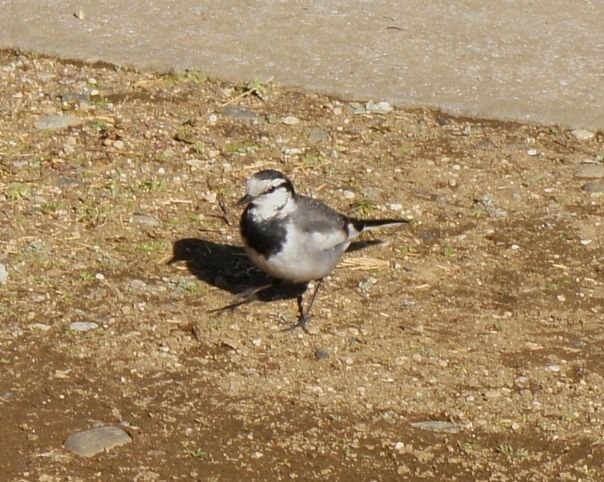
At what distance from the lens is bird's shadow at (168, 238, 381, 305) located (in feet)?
21.7

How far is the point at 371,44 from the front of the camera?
8945 mm

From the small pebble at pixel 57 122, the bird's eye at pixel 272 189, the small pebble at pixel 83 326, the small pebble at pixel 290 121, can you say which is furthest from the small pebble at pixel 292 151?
the small pebble at pixel 83 326

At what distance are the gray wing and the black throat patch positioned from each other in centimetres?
10

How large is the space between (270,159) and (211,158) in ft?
1.10

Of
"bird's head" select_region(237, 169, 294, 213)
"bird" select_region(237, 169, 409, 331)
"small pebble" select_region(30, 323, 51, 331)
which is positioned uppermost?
"bird's head" select_region(237, 169, 294, 213)

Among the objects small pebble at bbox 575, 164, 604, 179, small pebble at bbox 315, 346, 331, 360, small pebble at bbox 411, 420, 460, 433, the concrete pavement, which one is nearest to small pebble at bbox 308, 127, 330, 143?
the concrete pavement

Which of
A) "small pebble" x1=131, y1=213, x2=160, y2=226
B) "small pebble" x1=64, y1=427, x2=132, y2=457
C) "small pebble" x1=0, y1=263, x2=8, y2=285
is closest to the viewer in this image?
"small pebble" x1=64, y1=427, x2=132, y2=457

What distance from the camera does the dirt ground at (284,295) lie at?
5398mm

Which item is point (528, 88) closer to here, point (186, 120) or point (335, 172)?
point (335, 172)

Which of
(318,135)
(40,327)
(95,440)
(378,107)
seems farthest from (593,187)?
(95,440)

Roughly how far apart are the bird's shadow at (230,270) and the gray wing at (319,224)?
0.43 m

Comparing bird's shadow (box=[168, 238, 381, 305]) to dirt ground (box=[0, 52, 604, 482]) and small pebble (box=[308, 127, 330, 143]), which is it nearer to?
dirt ground (box=[0, 52, 604, 482])

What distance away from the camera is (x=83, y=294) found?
249 inches

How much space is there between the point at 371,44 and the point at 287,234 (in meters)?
3.06
